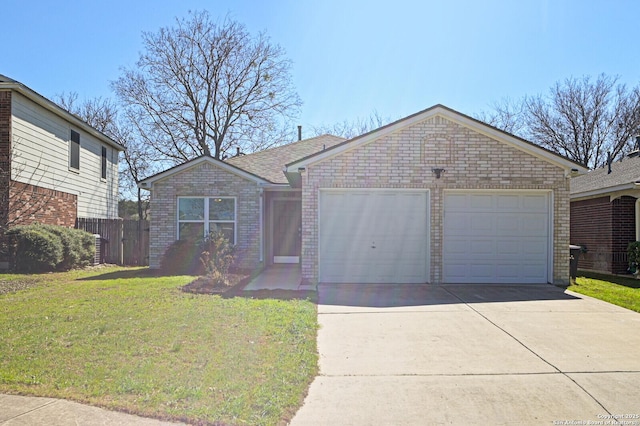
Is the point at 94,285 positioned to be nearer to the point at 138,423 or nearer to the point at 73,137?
the point at 138,423

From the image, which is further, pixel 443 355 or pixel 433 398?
pixel 443 355

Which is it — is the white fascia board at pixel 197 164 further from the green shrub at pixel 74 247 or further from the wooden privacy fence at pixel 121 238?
the wooden privacy fence at pixel 121 238

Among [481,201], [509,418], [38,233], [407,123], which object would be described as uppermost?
[407,123]

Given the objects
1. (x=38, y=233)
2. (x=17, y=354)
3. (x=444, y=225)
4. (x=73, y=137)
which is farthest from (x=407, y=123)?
(x=73, y=137)

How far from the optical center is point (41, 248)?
13.1 meters

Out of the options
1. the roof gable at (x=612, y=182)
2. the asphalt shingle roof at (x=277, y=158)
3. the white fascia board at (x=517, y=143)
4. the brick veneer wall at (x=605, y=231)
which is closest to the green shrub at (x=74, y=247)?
the asphalt shingle roof at (x=277, y=158)

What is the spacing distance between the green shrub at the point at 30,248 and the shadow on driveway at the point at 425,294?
26.3 ft

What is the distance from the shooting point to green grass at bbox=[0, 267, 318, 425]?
4159mm

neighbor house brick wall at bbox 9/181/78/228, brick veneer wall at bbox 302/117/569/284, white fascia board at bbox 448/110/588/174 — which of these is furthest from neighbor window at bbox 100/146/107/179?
white fascia board at bbox 448/110/588/174

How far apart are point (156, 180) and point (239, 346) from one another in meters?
10.0

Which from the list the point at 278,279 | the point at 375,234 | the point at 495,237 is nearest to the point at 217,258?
the point at 278,279

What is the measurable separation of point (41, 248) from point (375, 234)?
9265 millimetres

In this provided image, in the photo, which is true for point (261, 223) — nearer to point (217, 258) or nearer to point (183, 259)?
point (183, 259)

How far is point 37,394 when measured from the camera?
4.29 meters
